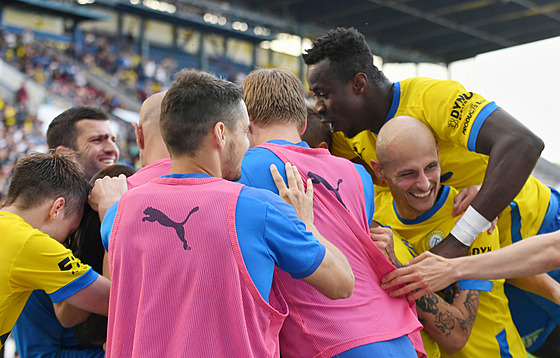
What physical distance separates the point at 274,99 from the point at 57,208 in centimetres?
123

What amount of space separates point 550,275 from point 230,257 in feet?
8.72

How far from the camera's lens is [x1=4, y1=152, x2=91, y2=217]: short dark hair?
276 centimetres

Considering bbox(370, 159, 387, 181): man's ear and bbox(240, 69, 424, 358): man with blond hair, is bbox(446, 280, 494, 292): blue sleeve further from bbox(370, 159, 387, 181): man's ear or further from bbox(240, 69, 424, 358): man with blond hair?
bbox(370, 159, 387, 181): man's ear

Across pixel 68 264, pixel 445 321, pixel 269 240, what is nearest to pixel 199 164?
pixel 269 240

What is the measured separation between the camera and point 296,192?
2131mm

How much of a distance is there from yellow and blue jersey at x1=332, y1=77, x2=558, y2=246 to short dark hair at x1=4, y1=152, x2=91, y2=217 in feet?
5.68

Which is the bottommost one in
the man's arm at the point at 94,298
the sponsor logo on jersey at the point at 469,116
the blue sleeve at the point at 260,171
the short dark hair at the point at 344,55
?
the man's arm at the point at 94,298

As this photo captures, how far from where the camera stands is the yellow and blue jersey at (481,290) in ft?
9.51

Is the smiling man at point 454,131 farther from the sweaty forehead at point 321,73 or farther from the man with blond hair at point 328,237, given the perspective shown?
the man with blond hair at point 328,237

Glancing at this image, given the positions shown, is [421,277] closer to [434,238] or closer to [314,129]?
[434,238]

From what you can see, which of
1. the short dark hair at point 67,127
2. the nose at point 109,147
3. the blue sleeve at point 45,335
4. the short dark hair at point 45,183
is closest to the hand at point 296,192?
the short dark hair at point 45,183

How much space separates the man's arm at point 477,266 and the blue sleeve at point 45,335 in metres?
1.64

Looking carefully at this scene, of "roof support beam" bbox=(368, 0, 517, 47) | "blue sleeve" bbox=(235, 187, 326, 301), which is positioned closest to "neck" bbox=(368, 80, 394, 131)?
"blue sleeve" bbox=(235, 187, 326, 301)

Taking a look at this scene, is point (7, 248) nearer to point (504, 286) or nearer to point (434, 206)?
point (434, 206)
